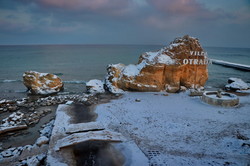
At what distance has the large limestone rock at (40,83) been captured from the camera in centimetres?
2650

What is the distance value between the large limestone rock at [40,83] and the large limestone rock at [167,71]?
8613mm

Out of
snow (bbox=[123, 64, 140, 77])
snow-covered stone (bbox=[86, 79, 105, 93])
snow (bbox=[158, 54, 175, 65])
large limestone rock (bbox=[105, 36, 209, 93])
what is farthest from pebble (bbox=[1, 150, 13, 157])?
snow (bbox=[158, 54, 175, 65])

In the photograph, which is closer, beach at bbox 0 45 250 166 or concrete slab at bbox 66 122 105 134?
beach at bbox 0 45 250 166

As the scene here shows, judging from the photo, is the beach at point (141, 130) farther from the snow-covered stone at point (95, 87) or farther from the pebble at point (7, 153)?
the snow-covered stone at point (95, 87)

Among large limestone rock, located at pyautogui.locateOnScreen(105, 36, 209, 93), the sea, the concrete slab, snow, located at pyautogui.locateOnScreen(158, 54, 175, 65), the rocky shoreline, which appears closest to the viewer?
the rocky shoreline

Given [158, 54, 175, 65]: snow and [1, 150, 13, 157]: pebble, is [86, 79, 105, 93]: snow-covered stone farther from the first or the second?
[1, 150, 13, 157]: pebble

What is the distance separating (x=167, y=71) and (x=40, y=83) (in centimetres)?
1989

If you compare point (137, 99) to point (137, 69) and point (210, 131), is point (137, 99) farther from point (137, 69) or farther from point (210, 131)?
point (210, 131)

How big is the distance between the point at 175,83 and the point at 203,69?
553 cm

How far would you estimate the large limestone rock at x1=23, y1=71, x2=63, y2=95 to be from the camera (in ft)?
86.9

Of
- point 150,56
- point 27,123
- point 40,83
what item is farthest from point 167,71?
point 40,83

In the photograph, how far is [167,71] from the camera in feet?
84.0

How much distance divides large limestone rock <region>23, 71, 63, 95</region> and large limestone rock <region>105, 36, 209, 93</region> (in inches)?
339

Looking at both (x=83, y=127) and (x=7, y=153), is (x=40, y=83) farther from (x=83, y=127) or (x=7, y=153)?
(x=83, y=127)
